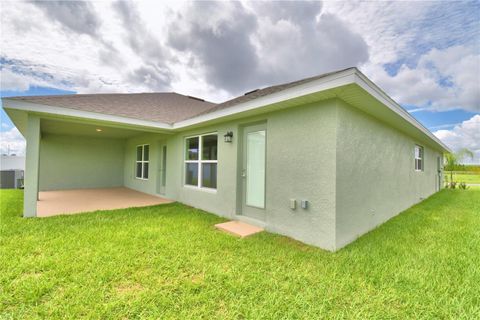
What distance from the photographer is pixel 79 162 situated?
34.9 feet

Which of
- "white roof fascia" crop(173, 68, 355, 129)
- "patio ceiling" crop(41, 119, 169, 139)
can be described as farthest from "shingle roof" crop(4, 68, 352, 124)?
"patio ceiling" crop(41, 119, 169, 139)

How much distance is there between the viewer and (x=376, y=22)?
240 inches

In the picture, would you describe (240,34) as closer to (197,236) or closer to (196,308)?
(197,236)

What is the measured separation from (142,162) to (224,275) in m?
8.78

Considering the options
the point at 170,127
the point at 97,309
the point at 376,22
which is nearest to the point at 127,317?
the point at 97,309

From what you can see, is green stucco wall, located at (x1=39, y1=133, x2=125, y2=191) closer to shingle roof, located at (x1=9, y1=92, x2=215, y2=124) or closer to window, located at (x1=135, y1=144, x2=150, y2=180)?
window, located at (x1=135, y1=144, x2=150, y2=180)

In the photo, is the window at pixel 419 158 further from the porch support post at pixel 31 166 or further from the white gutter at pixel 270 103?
the porch support post at pixel 31 166

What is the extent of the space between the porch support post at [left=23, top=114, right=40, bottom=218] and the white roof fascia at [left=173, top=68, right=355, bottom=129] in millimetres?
4176

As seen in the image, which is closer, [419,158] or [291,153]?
[291,153]

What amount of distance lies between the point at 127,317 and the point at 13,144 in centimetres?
3307

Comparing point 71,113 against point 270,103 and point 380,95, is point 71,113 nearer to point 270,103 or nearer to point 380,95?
point 270,103

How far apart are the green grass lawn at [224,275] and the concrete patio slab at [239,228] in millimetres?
224

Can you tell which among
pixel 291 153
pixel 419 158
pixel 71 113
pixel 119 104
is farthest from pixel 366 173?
pixel 119 104

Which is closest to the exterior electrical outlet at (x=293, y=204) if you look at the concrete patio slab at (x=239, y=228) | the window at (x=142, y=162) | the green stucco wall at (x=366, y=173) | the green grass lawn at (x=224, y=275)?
the green grass lawn at (x=224, y=275)
